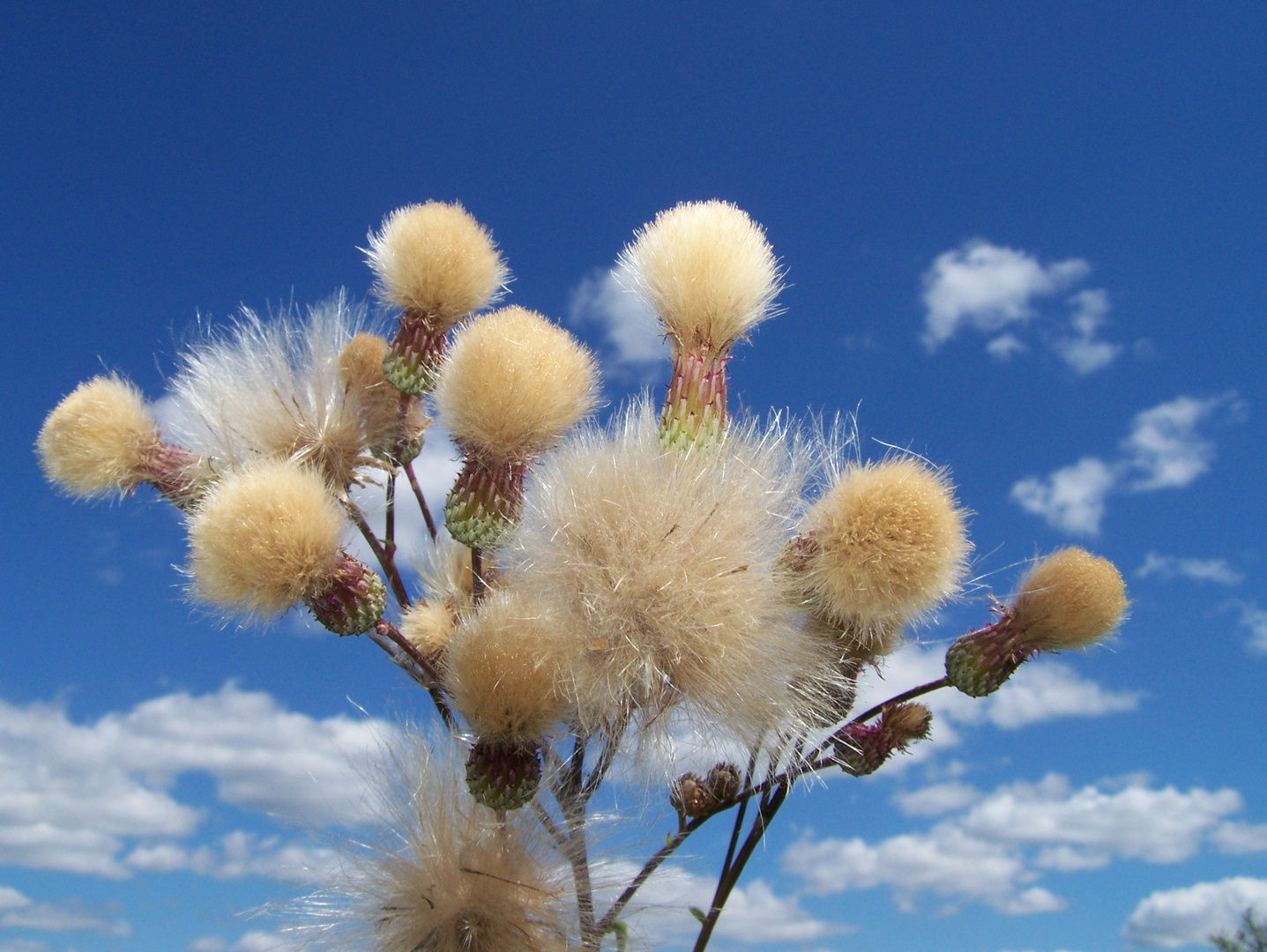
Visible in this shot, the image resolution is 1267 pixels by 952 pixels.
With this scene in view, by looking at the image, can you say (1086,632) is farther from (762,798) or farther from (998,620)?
(762,798)

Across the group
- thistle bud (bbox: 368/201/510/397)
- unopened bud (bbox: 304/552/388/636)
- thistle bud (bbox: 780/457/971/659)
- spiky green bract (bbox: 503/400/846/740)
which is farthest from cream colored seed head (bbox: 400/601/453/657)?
thistle bud (bbox: 780/457/971/659)

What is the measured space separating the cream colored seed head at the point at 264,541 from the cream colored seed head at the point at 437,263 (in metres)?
0.62

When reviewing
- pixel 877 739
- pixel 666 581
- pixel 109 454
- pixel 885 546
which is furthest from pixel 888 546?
pixel 109 454

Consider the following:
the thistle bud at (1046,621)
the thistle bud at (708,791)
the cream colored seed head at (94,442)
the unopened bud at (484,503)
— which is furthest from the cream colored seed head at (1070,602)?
the cream colored seed head at (94,442)

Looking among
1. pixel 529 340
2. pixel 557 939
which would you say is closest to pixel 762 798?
pixel 557 939

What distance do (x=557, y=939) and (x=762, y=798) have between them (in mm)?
523

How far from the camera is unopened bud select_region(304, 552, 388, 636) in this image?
191 cm

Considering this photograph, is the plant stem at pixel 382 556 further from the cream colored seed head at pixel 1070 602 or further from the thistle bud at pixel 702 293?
the cream colored seed head at pixel 1070 602

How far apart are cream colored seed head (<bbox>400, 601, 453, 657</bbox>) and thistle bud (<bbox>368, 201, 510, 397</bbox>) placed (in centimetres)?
53

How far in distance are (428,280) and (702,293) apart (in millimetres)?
702

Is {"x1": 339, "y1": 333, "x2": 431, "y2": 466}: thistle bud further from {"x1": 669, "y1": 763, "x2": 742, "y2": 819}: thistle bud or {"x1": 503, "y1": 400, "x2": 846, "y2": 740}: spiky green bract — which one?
{"x1": 669, "y1": 763, "x2": 742, "y2": 819}: thistle bud

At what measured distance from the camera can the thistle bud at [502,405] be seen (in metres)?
1.99

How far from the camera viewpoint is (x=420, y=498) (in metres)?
2.39

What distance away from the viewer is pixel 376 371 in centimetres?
244
